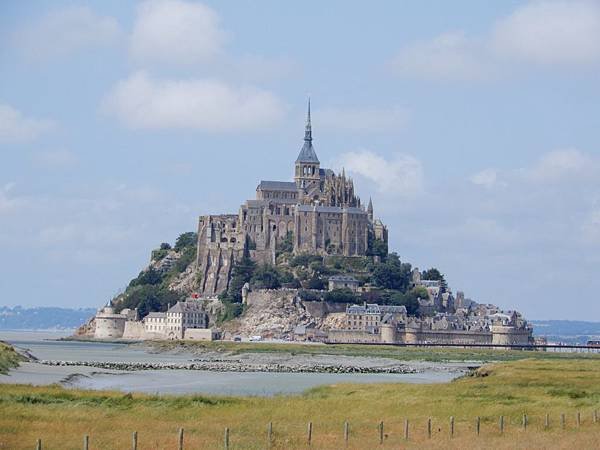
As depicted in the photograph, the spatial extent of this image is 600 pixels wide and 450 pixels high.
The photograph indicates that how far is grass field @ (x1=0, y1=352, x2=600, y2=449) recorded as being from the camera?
34875 mm

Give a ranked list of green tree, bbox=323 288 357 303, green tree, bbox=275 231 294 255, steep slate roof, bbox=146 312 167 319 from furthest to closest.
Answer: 1. green tree, bbox=275 231 294 255
2. steep slate roof, bbox=146 312 167 319
3. green tree, bbox=323 288 357 303

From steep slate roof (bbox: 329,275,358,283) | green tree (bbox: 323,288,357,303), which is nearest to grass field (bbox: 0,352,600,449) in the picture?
green tree (bbox: 323,288,357,303)

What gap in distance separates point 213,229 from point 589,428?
5687 inches

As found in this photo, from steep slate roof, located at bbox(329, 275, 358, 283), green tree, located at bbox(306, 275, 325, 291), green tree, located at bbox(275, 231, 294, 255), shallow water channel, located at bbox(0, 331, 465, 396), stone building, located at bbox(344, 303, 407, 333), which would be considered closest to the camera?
shallow water channel, located at bbox(0, 331, 465, 396)

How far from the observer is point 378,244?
7215 inches

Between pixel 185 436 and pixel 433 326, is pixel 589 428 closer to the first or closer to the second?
pixel 185 436

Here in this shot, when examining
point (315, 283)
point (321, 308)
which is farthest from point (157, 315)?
point (321, 308)

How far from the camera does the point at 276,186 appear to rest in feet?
624

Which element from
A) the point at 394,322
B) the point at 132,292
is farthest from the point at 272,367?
the point at 132,292

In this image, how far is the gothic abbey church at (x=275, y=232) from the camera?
178375mm

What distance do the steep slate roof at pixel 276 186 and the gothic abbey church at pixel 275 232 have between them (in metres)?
2.95

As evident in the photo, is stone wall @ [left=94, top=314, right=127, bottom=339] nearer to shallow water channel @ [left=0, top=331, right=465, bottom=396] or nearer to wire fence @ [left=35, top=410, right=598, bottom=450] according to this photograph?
shallow water channel @ [left=0, top=331, right=465, bottom=396]

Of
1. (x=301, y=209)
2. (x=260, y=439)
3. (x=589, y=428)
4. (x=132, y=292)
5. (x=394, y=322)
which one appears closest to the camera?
(x=260, y=439)

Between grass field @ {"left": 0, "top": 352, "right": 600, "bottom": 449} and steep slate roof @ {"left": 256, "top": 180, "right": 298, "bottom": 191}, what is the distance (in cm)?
12917
